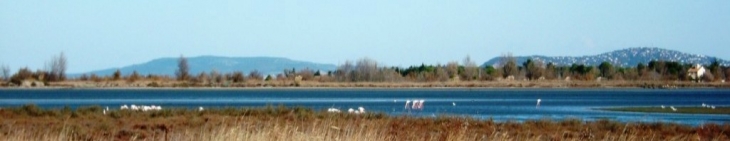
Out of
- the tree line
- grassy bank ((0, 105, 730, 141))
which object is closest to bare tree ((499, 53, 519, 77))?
the tree line

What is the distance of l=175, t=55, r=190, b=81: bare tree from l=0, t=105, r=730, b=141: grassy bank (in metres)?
116

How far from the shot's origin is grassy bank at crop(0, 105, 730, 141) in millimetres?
19938

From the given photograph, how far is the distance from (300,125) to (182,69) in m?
129

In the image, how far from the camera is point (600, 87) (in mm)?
156750

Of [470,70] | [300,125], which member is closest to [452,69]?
[470,70]

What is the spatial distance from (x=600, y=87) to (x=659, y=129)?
13293 centimetres

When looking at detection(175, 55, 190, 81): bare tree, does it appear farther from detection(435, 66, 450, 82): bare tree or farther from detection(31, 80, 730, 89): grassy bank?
detection(435, 66, 450, 82): bare tree

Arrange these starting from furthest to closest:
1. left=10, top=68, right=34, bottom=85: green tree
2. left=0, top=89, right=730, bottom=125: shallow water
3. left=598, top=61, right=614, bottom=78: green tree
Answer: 1. left=598, top=61, right=614, bottom=78: green tree
2. left=10, top=68, right=34, bottom=85: green tree
3. left=0, top=89, right=730, bottom=125: shallow water

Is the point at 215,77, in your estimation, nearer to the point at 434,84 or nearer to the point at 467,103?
the point at 434,84

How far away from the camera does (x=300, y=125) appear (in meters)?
24.4

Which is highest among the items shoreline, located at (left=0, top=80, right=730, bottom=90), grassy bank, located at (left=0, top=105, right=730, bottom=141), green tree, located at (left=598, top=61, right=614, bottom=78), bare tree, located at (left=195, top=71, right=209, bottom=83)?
green tree, located at (left=598, top=61, right=614, bottom=78)

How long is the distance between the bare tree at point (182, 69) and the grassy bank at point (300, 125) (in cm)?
11626

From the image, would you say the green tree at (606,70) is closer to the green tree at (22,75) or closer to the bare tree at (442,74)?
Answer: the bare tree at (442,74)

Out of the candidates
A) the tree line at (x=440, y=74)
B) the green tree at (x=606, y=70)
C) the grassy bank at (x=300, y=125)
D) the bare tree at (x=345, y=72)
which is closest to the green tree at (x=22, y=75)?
the tree line at (x=440, y=74)
